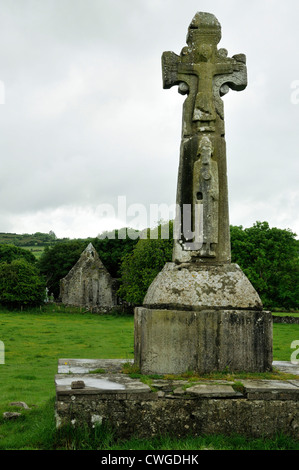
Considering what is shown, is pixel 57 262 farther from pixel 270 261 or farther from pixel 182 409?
pixel 182 409

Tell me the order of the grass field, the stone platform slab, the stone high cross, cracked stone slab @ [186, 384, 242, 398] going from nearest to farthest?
the grass field
the stone platform slab
cracked stone slab @ [186, 384, 242, 398]
the stone high cross

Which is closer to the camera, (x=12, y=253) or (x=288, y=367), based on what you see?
(x=288, y=367)

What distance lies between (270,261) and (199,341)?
1244 inches

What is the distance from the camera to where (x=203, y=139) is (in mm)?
6785

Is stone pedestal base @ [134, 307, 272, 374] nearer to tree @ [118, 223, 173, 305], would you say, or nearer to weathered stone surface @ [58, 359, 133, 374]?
weathered stone surface @ [58, 359, 133, 374]

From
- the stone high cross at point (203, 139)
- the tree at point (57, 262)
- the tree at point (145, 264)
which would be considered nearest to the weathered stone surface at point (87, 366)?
the stone high cross at point (203, 139)

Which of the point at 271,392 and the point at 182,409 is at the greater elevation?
the point at 271,392

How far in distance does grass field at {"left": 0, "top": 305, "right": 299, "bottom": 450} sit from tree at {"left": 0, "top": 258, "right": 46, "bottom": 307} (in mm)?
12993

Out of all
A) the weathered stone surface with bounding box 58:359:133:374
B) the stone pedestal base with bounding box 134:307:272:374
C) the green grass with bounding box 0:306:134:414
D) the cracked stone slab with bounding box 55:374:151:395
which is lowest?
the green grass with bounding box 0:306:134:414

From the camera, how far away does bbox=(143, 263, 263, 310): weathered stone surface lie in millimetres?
6090

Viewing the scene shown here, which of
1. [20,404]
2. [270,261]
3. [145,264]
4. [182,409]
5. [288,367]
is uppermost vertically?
[270,261]

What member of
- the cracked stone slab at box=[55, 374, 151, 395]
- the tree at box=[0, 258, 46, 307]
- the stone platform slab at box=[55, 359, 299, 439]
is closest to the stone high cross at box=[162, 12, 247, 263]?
the cracked stone slab at box=[55, 374, 151, 395]

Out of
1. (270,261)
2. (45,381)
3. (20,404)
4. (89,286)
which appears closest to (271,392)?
(20,404)
